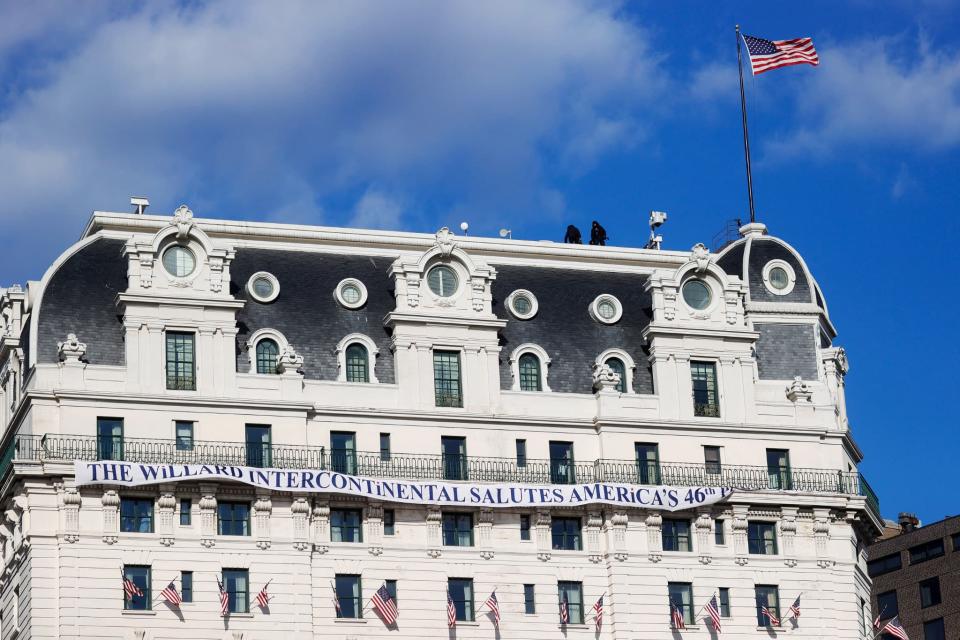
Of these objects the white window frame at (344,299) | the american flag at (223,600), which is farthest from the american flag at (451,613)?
the white window frame at (344,299)

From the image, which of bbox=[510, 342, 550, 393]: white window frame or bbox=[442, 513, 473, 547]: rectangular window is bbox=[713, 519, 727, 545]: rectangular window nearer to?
bbox=[510, 342, 550, 393]: white window frame

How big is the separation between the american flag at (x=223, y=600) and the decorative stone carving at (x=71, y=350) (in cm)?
1158

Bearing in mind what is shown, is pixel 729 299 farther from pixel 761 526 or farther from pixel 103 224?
pixel 103 224

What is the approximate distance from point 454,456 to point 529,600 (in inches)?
288

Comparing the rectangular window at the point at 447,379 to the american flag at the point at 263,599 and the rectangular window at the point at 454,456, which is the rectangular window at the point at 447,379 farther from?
the american flag at the point at 263,599

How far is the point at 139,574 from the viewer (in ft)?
308

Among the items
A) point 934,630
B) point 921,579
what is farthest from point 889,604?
point 934,630

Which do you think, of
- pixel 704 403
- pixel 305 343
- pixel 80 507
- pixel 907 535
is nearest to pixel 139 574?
pixel 80 507

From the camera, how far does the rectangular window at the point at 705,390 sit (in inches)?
4114

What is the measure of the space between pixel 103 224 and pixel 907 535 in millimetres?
74612

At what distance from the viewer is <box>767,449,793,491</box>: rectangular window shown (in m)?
104

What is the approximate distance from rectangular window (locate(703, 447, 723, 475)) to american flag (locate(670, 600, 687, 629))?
22.5 ft

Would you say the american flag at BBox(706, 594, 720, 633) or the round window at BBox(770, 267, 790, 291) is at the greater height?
the round window at BBox(770, 267, 790, 291)

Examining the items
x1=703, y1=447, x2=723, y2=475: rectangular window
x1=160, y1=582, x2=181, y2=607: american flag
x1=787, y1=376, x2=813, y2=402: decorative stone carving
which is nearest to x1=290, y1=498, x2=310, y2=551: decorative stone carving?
x1=160, y1=582, x2=181, y2=607: american flag
